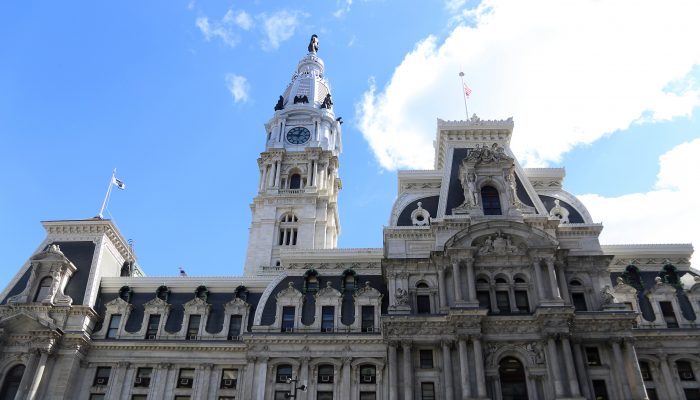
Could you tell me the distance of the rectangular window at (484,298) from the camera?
161 ft

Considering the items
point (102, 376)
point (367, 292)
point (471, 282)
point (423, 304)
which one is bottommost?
point (102, 376)

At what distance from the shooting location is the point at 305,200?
305ft

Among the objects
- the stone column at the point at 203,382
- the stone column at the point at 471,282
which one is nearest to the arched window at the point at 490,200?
the stone column at the point at 471,282

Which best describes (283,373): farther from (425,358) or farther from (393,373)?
(425,358)

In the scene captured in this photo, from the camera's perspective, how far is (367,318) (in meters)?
53.1

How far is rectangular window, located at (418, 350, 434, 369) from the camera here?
155 feet

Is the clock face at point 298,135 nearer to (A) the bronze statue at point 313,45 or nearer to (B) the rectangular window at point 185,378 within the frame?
(A) the bronze statue at point 313,45

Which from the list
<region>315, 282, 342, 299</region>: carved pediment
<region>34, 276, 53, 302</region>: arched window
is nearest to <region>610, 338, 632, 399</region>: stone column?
<region>315, 282, 342, 299</region>: carved pediment

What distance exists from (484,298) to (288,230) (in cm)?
4667

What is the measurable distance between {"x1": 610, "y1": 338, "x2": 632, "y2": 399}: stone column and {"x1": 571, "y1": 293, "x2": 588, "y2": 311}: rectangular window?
382cm

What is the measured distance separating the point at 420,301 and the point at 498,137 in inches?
771

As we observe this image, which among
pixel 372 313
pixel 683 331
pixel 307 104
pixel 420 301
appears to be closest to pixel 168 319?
pixel 372 313

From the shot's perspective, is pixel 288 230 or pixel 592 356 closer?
pixel 592 356

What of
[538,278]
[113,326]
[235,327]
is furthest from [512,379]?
[113,326]
